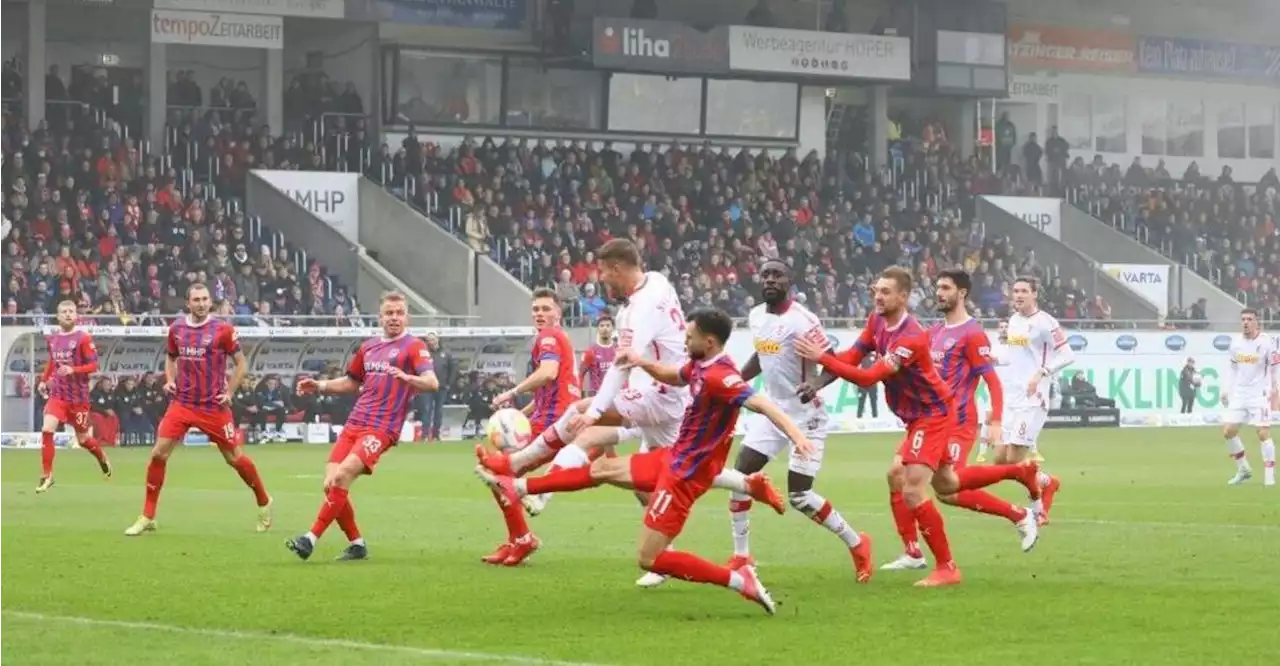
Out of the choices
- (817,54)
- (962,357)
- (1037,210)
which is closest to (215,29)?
(817,54)

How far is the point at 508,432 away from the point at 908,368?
289 centimetres

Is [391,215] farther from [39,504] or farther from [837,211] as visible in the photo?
[39,504]

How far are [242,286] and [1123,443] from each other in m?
18.4

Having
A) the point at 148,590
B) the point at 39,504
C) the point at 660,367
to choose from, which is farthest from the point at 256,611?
the point at 39,504

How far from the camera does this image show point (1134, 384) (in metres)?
52.5

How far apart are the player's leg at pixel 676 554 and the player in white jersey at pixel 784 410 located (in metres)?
1.78

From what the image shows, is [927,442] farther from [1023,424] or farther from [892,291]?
[1023,424]

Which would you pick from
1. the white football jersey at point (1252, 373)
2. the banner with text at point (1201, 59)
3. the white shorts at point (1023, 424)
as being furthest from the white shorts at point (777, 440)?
the banner with text at point (1201, 59)

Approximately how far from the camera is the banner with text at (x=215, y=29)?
49.9m

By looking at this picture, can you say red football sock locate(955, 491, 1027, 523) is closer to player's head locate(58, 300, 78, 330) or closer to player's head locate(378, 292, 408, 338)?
player's head locate(378, 292, 408, 338)

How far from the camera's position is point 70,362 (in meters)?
28.9

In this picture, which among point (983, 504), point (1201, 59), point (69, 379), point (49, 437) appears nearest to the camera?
point (983, 504)

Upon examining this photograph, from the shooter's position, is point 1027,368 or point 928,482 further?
point 1027,368

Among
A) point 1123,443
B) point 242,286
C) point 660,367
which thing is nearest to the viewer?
point 660,367
